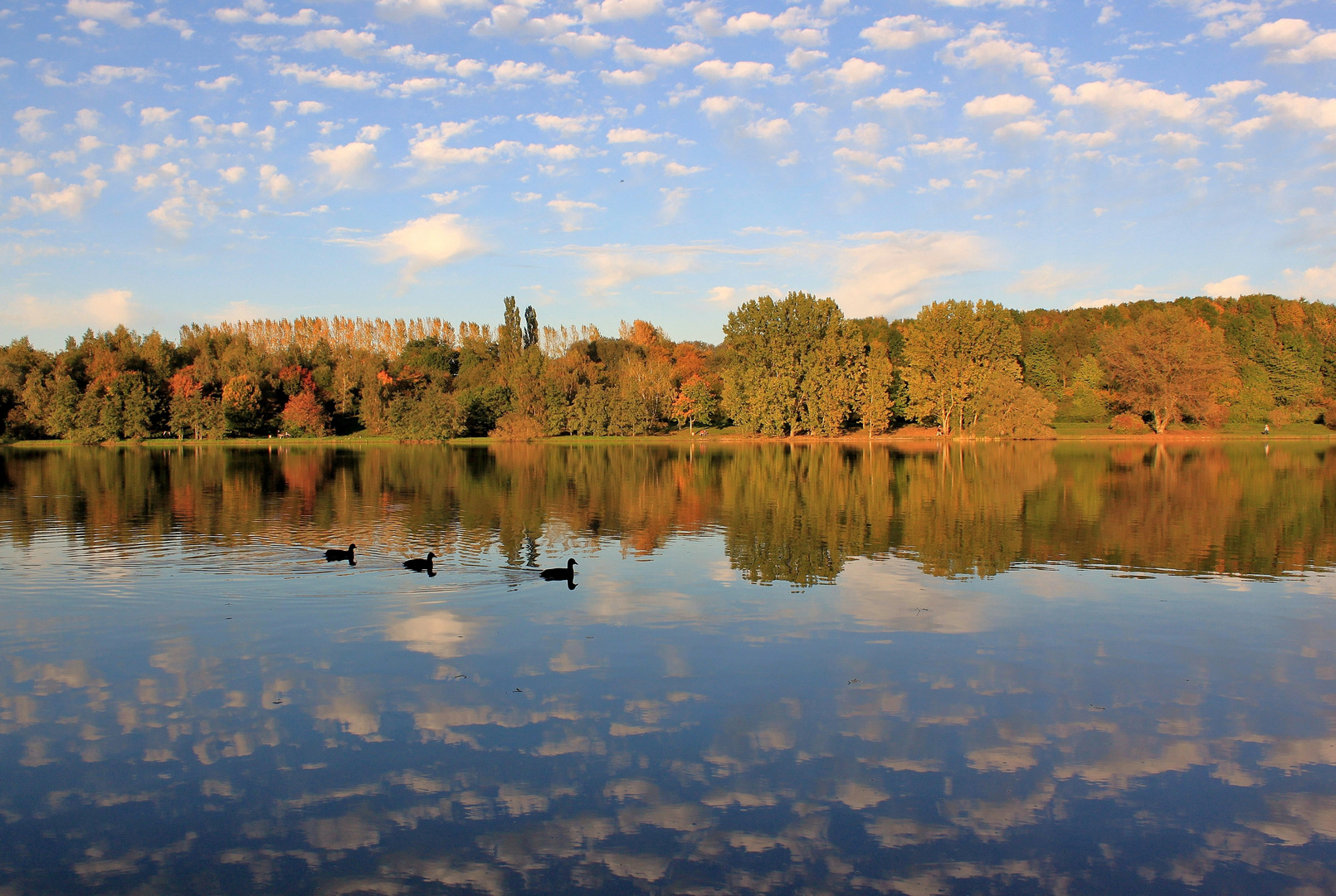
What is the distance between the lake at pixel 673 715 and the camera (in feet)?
22.2

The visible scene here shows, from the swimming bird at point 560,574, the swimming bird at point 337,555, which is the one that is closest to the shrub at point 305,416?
the swimming bird at point 337,555

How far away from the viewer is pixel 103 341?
99.8 metres

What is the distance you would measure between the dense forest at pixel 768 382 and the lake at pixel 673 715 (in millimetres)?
66523

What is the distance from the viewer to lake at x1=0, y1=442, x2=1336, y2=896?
6.76 metres

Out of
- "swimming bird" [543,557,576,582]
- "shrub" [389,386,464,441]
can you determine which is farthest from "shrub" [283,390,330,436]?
"swimming bird" [543,557,576,582]

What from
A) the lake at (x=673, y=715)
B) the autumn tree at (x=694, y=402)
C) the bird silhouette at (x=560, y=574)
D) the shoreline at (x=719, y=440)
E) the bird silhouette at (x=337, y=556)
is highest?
the autumn tree at (x=694, y=402)

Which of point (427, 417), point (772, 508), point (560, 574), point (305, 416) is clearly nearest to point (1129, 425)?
point (772, 508)

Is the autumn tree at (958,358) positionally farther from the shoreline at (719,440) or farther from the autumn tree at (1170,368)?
the autumn tree at (1170,368)

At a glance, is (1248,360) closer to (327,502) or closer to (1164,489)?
(1164,489)

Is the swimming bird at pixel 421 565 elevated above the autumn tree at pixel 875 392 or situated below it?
below

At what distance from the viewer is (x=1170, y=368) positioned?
267ft

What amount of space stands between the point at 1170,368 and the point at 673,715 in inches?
3410

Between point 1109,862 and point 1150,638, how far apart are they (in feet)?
22.9

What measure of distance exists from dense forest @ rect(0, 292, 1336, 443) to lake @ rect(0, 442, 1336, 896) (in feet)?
218
